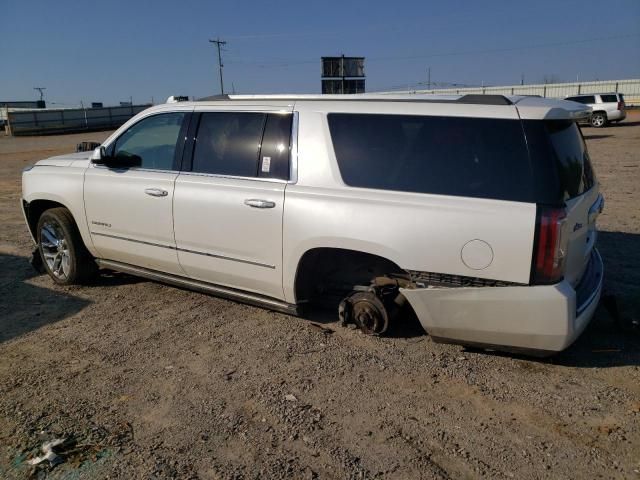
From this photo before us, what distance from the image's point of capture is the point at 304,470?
9.14 ft

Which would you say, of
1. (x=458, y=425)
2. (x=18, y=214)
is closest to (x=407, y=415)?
(x=458, y=425)

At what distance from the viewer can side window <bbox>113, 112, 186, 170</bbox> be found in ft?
16.2

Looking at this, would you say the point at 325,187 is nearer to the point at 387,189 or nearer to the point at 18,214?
the point at 387,189

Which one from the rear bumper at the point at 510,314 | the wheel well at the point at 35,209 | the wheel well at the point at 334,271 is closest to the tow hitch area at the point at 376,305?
the wheel well at the point at 334,271

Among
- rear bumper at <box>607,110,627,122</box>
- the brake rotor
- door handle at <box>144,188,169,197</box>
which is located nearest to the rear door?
door handle at <box>144,188,169,197</box>

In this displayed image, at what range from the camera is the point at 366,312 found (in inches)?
166

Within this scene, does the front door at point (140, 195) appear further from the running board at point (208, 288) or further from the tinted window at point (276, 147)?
the tinted window at point (276, 147)

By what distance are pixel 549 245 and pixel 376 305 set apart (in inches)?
54.1

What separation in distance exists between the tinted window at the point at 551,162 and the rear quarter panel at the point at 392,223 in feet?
0.51

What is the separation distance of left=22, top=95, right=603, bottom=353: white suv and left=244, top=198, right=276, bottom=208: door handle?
0.01 m

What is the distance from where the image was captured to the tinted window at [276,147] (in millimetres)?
4242

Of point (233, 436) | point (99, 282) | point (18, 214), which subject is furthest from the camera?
point (18, 214)

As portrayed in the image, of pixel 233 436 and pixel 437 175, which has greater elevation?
pixel 437 175

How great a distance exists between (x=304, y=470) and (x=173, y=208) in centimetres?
266
